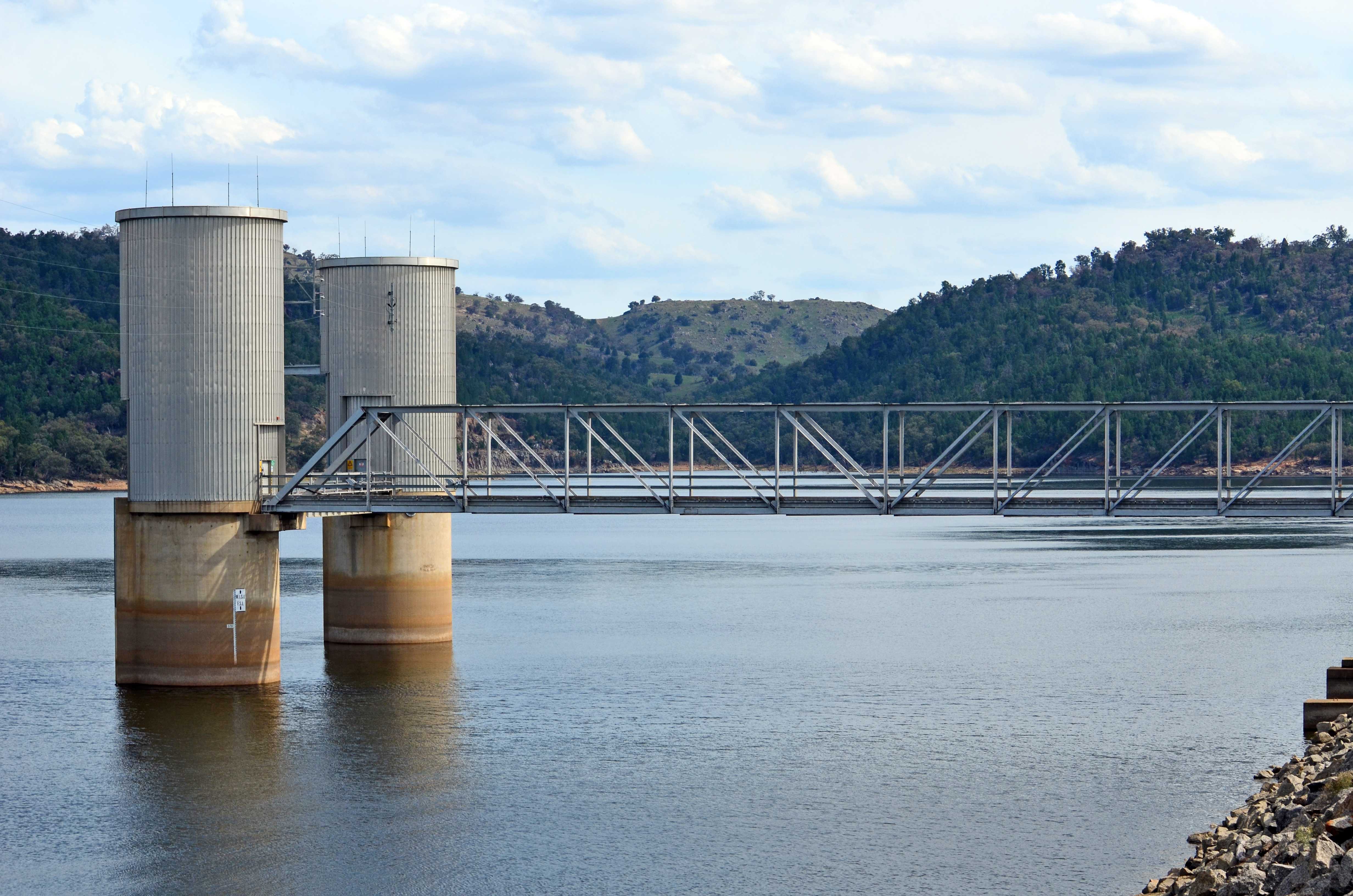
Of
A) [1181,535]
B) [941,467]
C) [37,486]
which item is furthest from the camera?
[37,486]

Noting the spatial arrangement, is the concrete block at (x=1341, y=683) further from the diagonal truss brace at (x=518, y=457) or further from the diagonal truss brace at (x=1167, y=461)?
the diagonal truss brace at (x=518, y=457)

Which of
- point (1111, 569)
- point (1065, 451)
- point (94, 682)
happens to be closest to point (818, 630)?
point (1065, 451)

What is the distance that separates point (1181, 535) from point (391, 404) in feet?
281

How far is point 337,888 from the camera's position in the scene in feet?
89.9

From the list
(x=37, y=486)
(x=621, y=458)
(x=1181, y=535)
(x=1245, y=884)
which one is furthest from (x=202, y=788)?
(x=37, y=486)

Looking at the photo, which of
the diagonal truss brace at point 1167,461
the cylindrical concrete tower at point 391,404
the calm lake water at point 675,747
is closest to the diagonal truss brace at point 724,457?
the calm lake water at point 675,747

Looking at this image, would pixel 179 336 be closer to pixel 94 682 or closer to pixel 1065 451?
pixel 94 682

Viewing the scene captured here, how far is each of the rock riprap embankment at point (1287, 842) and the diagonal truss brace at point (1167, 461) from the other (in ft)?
27.9

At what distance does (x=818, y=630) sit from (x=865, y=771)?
25.7 meters

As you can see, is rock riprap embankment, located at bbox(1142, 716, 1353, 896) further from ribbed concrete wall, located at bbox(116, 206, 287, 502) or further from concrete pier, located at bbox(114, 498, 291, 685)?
ribbed concrete wall, located at bbox(116, 206, 287, 502)

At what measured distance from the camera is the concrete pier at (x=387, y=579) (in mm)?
51031

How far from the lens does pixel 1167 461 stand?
43750 mm

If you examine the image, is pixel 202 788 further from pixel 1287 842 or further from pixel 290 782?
pixel 1287 842

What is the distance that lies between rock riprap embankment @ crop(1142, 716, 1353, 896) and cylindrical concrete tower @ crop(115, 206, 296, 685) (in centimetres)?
2403
